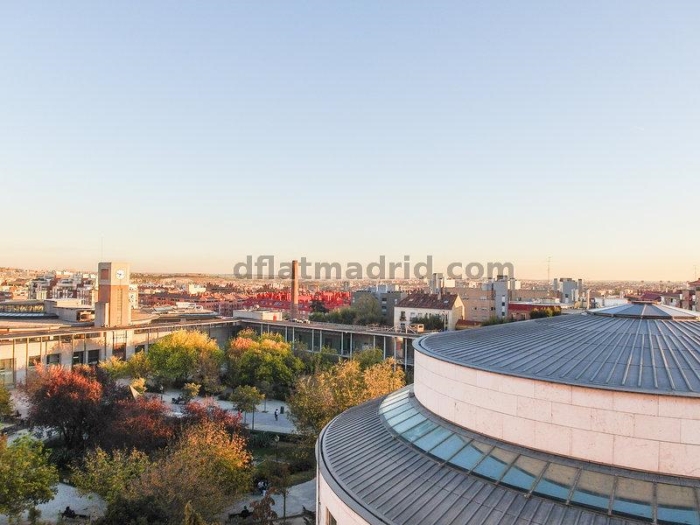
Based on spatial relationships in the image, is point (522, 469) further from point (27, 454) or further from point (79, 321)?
point (79, 321)

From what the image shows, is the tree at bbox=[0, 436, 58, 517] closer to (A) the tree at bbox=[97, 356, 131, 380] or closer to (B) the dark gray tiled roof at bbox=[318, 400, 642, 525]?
(B) the dark gray tiled roof at bbox=[318, 400, 642, 525]

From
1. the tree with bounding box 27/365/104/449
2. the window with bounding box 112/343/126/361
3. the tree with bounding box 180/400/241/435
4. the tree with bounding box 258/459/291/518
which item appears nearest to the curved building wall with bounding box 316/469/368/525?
the tree with bounding box 258/459/291/518

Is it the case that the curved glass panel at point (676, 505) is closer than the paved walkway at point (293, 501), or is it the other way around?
the curved glass panel at point (676, 505)

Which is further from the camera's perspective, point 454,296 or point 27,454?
point 454,296

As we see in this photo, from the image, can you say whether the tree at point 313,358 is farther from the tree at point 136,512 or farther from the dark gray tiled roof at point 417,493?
the dark gray tiled roof at point 417,493

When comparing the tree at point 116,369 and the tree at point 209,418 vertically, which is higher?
the tree at point 209,418

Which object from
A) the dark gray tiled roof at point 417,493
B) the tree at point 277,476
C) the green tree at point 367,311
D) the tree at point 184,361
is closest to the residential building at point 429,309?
the green tree at point 367,311

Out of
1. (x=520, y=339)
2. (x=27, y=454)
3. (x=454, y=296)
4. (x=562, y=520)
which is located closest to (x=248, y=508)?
(x=27, y=454)
